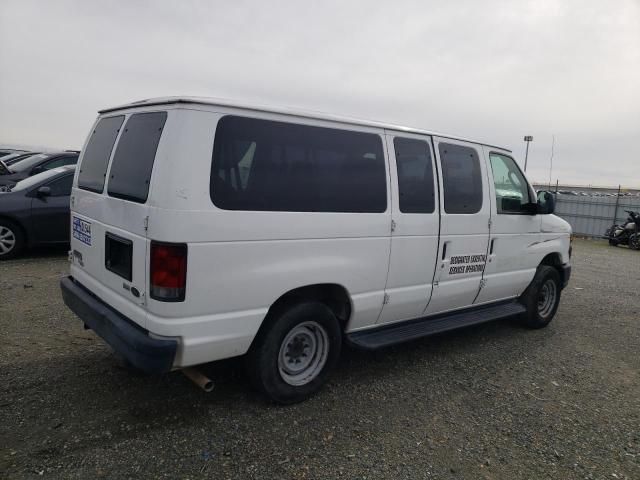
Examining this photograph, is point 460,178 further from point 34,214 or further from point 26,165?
point 26,165

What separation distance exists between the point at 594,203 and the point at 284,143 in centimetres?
2019

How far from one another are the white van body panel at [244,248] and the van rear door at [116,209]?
0.05ft

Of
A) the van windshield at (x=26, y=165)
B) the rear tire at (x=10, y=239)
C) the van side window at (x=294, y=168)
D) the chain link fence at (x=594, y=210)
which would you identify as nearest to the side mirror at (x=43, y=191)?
the rear tire at (x=10, y=239)

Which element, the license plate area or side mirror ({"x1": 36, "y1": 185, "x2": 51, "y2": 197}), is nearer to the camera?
the license plate area

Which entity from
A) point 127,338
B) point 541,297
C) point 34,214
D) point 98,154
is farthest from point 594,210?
point 127,338

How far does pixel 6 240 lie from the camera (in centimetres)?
757

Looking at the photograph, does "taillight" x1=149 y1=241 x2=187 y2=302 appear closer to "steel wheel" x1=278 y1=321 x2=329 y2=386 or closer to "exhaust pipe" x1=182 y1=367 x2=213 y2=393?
"exhaust pipe" x1=182 y1=367 x2=213 y2=393

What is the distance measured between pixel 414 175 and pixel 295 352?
1813 millimetres

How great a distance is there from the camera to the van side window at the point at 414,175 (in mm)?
4089

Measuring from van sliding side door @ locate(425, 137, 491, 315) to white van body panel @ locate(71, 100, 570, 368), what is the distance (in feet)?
0.06

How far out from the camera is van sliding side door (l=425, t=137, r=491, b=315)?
4465mm

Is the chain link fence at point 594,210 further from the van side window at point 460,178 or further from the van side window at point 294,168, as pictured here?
the van side window at point 294,168

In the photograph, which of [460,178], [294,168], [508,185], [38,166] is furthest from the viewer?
[38,166]

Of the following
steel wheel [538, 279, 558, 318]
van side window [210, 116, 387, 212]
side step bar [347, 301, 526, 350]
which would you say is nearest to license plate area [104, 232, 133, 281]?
van side window [210, 116, 387, 212]
